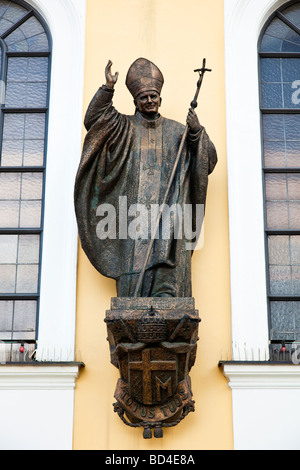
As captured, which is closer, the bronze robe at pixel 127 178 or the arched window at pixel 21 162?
the bronze robe at pixel 127 178

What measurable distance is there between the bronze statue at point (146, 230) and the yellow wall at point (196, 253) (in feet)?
0.78

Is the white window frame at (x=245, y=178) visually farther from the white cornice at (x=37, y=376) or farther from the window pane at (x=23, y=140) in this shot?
the window pane at (x=23, y=140)

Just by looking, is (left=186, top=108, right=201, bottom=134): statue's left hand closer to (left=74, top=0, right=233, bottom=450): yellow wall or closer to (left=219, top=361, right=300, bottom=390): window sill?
(left=74, top=0, right=233, bottom=450): yellow wall

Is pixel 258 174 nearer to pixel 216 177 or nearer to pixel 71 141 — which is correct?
pixel 216 177

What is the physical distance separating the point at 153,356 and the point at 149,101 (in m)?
2.10

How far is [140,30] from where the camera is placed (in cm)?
898

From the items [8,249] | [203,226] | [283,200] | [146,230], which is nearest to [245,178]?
[283,200]

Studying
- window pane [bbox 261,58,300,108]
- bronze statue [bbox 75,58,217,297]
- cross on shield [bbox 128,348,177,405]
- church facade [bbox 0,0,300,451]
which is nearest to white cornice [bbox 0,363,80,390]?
church facade [bbox 0,0,300,451]

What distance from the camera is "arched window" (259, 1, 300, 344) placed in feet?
27.0

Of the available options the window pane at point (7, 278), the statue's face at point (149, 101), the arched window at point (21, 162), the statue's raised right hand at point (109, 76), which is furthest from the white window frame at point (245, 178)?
→ the window pane at point (7, 278)

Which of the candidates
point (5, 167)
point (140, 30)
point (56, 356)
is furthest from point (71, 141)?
point (56, 356)

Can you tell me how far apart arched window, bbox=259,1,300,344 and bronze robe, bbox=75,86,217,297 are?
2.61 feet

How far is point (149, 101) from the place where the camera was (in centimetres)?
804

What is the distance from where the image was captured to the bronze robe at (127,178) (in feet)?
25.6
